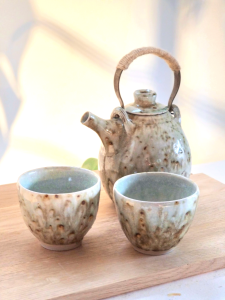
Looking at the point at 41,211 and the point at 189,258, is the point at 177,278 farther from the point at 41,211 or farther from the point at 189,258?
the point at 41,211

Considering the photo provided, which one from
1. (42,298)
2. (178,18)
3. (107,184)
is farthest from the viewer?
(178,18)

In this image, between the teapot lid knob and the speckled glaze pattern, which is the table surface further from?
the teapot lid knob

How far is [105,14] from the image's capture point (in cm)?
111

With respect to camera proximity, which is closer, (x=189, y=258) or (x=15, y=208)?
(x=189, y=258)

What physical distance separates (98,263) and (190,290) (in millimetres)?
123

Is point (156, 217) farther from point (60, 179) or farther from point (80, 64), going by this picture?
point (80, 64)

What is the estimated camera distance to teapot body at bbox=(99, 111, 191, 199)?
632 mm

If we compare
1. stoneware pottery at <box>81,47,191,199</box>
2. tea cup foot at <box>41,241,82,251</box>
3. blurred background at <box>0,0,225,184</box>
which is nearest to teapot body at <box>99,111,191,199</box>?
stoneware pottery at <box>81,47,191,199</box>

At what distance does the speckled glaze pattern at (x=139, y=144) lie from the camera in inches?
24.9

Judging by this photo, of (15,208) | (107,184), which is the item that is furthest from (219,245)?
(15,208)

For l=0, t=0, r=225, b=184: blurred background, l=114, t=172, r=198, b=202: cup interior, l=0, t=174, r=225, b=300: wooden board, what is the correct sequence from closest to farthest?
l=0, t=174, r=225, b=300: wooden board
l=114, t=172, r=198, b=202: cup interior
l=0, t=0, r=225, b=184: blurred background

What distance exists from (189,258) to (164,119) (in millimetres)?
236

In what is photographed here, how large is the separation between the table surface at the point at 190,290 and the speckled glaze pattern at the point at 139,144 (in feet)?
0.61

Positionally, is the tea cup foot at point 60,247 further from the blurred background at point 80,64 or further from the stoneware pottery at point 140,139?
the blurred background at point 80,64
